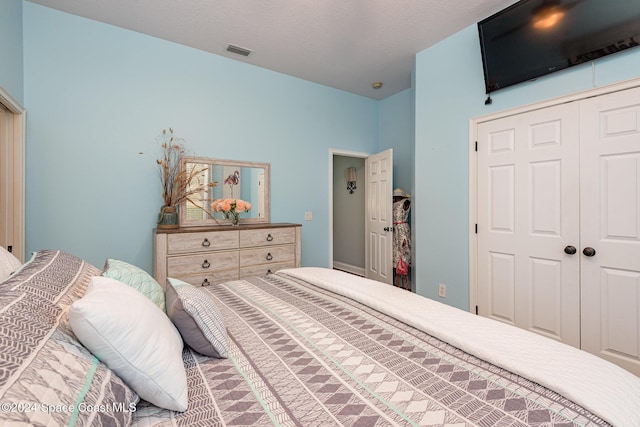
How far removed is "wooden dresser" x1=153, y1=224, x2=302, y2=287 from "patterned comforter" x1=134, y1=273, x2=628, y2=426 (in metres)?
1.49

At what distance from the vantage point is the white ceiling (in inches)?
93.0

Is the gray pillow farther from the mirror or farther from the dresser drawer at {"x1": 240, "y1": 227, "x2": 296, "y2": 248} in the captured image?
the mirror

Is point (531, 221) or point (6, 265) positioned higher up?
point (531, 221)

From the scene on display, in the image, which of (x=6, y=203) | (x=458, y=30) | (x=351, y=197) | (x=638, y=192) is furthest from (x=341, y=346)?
(x=351, y=197)

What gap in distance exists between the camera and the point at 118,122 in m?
2.68

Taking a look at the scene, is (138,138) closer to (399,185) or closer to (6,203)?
(6,203)

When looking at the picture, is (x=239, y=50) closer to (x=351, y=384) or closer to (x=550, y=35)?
(x=550, y=35)

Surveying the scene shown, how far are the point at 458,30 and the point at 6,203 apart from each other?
13.2 feet

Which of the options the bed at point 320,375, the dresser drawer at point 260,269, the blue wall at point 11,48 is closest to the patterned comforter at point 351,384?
the bed at point 320,375

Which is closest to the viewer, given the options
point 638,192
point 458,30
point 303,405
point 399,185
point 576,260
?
point 303,405

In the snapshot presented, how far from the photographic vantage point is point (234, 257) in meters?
2.80

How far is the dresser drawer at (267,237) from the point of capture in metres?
2.88

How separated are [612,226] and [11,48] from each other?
4.41m

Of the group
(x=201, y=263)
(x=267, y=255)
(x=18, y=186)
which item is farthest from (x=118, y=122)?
(x=267, y=255)
